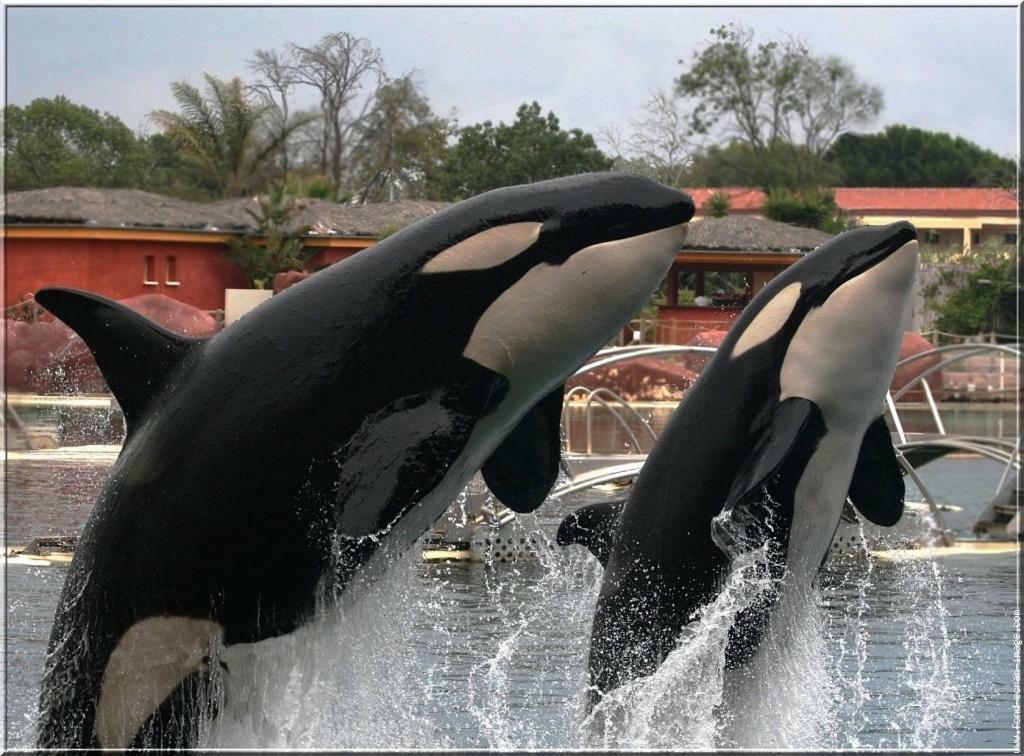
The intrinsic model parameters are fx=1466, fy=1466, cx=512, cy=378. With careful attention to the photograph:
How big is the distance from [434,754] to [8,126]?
223 feet

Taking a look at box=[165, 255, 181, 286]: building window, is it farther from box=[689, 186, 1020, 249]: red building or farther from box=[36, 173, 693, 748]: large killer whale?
box=[36, 173, 693, 748]: large killer whale

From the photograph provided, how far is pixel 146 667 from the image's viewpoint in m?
4.71

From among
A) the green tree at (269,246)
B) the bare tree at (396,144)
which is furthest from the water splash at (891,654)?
the bare tree at (396,144)

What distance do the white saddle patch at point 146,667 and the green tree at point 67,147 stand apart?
2472 inches

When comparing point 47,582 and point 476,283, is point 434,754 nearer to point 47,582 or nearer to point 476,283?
point 476,283

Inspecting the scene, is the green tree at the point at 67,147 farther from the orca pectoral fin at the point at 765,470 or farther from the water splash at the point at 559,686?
the orca pectoral fin at the point at 765,470

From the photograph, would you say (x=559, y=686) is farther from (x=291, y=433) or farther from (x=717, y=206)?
(x=717, y=206)

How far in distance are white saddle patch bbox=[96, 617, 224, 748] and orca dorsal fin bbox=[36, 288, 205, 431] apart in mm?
739

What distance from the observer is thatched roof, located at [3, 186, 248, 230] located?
4106 cm

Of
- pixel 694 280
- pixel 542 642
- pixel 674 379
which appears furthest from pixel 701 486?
pixel 694 280

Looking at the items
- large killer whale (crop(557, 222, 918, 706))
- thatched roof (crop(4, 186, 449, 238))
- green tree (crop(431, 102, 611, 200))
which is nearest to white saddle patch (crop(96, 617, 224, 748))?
large killer whale (crop(557, 222, 918, 706))

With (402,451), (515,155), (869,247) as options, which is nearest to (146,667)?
(402,451)

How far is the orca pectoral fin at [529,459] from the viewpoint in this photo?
5578 millimetres

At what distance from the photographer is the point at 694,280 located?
45125 millimetres
